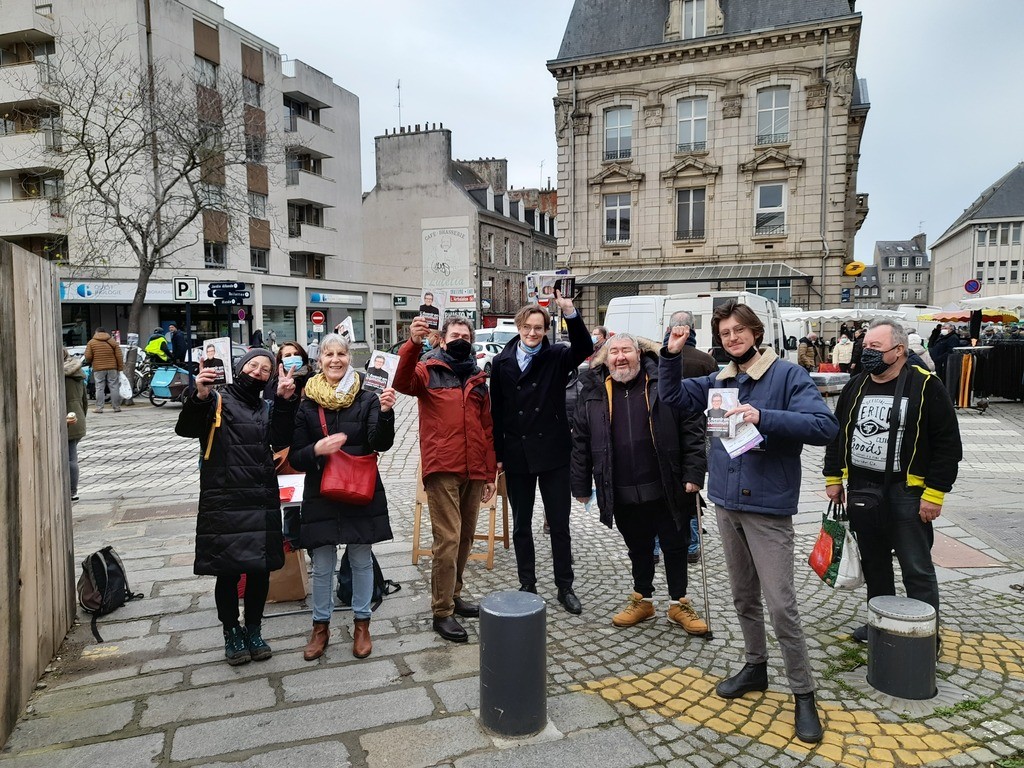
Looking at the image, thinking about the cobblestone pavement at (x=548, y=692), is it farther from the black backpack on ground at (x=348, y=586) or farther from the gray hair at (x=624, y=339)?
the gray hair at (x=624, y=339)

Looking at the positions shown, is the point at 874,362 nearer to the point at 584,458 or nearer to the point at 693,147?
the point at 584,458

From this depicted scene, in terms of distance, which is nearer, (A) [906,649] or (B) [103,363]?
(A) [906,649]

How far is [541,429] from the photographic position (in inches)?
185

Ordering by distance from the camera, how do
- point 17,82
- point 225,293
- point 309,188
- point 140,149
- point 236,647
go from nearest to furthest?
point 236,647
point 225,293
point 140,149
point 17,82
point 309,188

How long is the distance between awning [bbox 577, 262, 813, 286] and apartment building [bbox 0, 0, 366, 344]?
14.2 m

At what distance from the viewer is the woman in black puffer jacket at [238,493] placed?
3.92 m

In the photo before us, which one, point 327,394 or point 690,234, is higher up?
point 690,234

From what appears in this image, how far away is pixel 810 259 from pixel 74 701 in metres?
30.0

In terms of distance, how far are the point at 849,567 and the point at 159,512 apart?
705cm

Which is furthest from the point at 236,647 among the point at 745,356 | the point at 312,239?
the point at 312,239

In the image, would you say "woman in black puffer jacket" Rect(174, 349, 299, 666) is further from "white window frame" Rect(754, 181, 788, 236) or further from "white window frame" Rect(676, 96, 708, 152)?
"white window frame" Rect(676, 96, 708, 152)

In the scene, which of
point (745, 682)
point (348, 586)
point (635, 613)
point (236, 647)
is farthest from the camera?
point (348, 586)

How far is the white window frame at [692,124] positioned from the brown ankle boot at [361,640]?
96.2ft

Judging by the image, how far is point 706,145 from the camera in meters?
29.5
